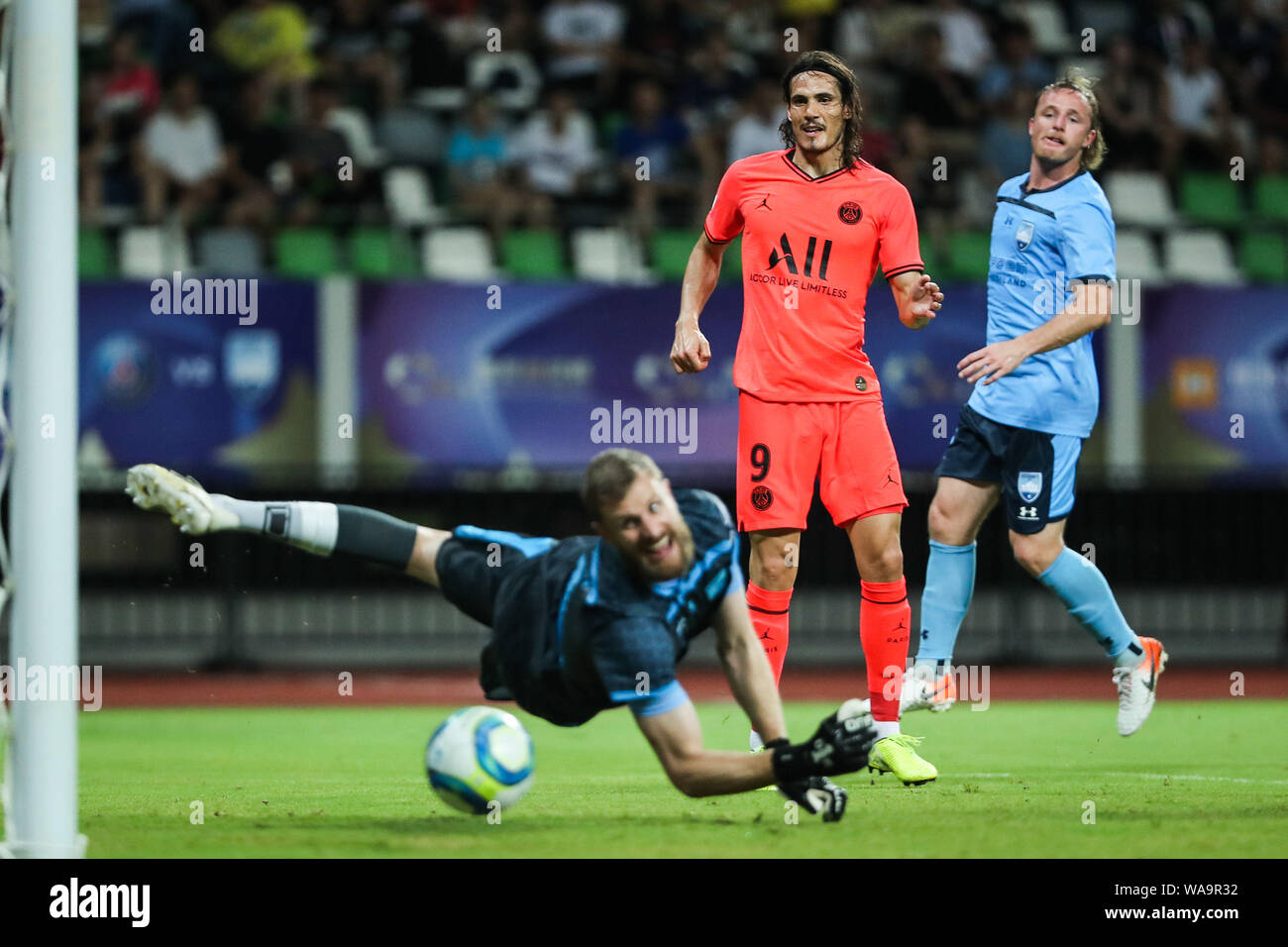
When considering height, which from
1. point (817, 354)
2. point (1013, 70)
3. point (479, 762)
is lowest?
point (479, 762)

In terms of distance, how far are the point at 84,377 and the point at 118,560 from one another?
5.01ft

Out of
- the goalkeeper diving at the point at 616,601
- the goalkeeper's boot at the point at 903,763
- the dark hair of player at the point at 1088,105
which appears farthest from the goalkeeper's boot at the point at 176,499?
the dark hair of player at the point at 1088,105

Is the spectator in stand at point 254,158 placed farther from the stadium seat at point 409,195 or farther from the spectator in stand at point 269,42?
the stadium seat at point 409,195

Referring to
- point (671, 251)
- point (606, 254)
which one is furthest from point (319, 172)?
point (671, 251)

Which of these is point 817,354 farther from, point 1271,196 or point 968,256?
point 1271,196

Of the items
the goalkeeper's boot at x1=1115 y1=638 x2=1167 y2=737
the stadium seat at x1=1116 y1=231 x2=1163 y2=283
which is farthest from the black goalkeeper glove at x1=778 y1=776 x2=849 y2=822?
the stadium seat at x1=1116 y1=231 x2=1163 y2=283

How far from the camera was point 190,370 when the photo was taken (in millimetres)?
14586

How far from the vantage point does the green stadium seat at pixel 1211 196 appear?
55.9ft

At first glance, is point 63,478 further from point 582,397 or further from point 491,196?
point 491,196

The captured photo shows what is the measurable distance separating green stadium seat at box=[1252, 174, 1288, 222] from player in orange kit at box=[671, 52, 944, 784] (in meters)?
10.7

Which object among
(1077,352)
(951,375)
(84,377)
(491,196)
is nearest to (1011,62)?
(951,375)

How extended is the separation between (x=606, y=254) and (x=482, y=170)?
1464 mm

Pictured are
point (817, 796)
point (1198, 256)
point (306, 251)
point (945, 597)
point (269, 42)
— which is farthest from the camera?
point (269, 42)

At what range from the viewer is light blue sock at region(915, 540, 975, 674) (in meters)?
7.90
